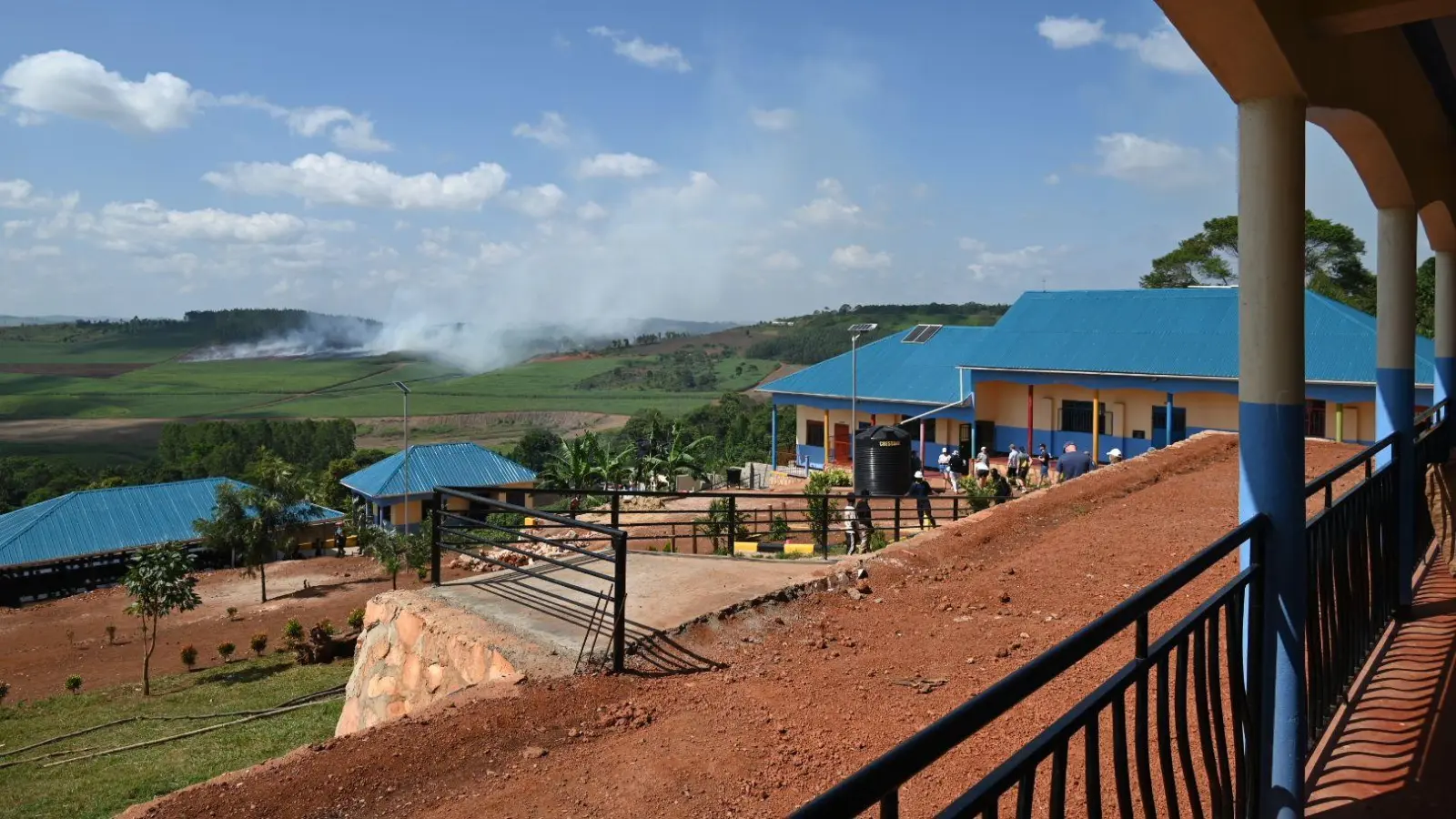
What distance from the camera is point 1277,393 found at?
9.29 ft

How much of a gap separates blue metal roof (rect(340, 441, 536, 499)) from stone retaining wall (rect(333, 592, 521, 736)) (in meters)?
37.3

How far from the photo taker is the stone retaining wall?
6156 mm

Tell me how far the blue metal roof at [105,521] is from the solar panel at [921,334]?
1057 inches

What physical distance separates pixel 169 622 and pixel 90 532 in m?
11.7

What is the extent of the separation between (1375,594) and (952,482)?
18.0m

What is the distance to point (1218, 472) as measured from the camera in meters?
11.6

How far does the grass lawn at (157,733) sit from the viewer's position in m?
12.8

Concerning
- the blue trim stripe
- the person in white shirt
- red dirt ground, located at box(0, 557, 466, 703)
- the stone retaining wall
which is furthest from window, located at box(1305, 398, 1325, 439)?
the blue trim stripe

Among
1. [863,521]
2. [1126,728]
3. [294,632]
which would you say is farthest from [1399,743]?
[294,632]

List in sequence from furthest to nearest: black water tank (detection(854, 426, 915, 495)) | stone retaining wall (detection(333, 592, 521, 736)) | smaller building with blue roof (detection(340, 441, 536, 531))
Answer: smaller building with blue roof (detection(340, 441, 536, 531)) < black water tank (detection(854, 426, 915, 495)) < stone retaining wall (detection(333, 592, 521, 736))

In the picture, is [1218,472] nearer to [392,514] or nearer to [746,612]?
[746,612]

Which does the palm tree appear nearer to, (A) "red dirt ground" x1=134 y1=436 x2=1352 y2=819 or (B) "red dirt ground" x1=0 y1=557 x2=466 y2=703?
(B) "red dirt ground" x1=0 y1=557 x2=466 y2=703

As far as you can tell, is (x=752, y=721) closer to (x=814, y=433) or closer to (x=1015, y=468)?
(x=1015, y=468)

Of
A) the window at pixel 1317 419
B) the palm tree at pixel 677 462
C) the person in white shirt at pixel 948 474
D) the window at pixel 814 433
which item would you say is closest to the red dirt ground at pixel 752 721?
the person in white shirt at pixel 948 474
